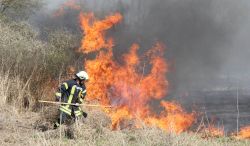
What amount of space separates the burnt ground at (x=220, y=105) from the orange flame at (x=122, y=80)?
83.1 inches

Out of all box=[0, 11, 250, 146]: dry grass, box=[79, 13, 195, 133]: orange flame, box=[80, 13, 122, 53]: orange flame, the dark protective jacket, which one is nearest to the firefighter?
the dark protective jacket

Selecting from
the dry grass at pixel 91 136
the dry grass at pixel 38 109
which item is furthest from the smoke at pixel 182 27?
the dry grass at pixel 91 136

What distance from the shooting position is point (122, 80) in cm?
1697

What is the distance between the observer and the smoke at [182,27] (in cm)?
2123

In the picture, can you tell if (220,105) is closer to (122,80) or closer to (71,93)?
(122,80)

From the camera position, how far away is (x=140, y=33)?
837 inches

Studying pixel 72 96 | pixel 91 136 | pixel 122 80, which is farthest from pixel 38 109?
pixel 91 136

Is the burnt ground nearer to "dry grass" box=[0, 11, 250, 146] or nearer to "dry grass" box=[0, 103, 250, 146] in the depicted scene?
"dry grass" box=[0, 11, 250, 146]

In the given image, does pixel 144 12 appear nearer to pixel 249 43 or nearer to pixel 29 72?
pixel 29 72

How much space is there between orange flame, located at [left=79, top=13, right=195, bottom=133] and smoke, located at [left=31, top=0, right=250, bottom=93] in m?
1.37

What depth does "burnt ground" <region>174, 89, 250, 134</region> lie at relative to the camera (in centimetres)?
1945

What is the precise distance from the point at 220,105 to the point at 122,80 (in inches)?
348

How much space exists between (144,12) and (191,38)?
8.98 ft

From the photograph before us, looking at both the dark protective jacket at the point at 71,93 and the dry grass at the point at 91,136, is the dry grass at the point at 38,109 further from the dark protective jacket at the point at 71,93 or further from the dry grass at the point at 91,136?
the dark protective jacket at the point at 71,93
